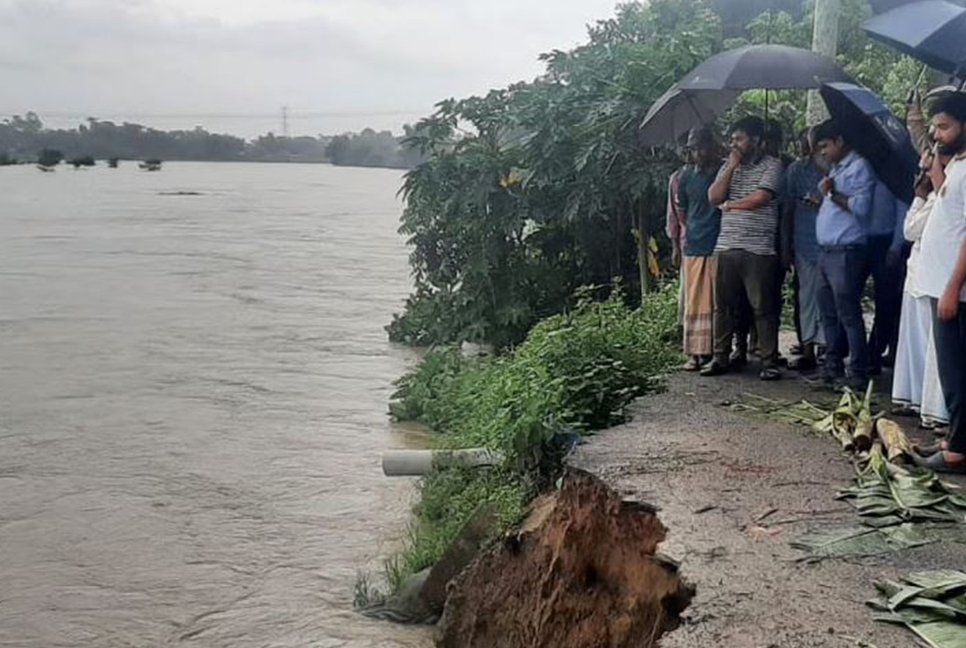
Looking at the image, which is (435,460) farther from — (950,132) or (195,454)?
(195,454)

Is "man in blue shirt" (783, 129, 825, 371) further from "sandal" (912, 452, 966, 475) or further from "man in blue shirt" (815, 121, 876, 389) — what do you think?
"sandal" (912, 452, 966, 475)

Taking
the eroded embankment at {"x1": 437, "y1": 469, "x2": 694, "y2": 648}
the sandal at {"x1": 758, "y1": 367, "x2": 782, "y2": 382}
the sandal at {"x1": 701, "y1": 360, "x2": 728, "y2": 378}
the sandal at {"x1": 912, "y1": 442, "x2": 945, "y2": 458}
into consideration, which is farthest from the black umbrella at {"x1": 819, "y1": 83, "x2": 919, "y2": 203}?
the eroded embankment at {"x1": 437, "y1": 469, "x2": 694, "y2": 648}

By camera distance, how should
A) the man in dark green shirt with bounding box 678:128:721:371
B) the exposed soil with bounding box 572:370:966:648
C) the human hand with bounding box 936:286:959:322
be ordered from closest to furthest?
1. the exposed soil with bounding box 572:370:966:648
2. the human hand with bounding box 936:286:959:322
3. the man in dark green shirt with bounding box 678:128:721:371

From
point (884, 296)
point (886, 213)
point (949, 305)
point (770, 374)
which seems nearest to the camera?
point (949, 305)

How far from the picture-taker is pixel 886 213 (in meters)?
5.79

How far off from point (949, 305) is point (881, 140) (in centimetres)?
163

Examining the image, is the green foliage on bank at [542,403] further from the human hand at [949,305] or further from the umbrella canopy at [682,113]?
the human hand at [949,305]

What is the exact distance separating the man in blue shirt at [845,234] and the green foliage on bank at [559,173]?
3.07m

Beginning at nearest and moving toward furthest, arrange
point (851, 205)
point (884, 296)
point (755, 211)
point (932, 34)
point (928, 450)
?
point (928, 450) → point (932, 34) → point (851, 205) → point (884, 296) → point (755, 211)

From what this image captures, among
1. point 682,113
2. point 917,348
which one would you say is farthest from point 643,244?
point 917,348

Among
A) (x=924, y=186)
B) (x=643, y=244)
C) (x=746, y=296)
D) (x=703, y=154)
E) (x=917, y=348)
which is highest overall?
(x=703, y=154)

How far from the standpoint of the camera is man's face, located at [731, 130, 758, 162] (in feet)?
20.1

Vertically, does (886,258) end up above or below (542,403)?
above

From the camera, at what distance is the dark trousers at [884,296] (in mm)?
5867
